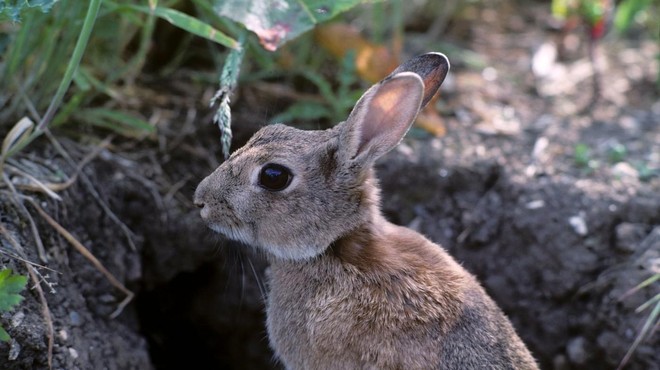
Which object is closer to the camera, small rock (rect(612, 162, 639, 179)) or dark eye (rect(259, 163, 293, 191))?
dark eye (rect(259, 163, 293, 191))

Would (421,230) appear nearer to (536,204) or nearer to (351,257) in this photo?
(536,204)

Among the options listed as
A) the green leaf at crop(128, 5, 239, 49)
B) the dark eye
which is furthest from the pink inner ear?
the green leaf at crop(128, 5, 239, 49)

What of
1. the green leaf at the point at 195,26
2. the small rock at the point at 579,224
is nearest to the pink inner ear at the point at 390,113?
the green leaf at the point at 195,26

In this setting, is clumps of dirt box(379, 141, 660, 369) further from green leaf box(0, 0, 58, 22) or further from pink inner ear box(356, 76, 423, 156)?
green leaf box(0, 0, 58, 22)

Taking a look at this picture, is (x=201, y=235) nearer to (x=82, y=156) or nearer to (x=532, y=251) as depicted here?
(x=82, y=156)

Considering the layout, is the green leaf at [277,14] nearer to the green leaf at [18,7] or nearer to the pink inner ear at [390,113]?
the pink inner ear at [390,113]

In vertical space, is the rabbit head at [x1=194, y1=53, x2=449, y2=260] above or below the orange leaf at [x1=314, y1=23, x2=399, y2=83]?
above

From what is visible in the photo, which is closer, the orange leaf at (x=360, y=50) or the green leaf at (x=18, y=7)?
the green leaf at (x=18, y=7)
